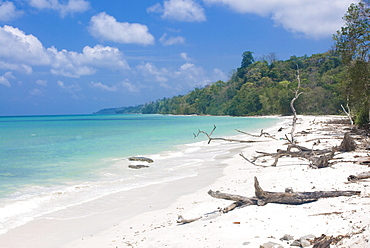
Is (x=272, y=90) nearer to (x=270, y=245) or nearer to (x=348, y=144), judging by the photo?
(x=348, y=144)

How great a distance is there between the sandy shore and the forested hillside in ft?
210

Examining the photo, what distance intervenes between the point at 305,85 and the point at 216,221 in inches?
3864

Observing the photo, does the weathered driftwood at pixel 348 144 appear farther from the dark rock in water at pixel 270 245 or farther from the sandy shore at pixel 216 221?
the dark rock in water at pixel 270 245

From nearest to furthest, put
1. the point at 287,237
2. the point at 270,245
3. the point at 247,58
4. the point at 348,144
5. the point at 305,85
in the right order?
the point at 270,245
the point at 287,237
the point at 348,144
the point at 305,85
the point at 247,58

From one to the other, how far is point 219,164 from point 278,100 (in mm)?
83242

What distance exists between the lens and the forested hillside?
8262cm

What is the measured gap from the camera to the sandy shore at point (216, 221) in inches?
194

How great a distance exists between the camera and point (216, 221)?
19.8ft

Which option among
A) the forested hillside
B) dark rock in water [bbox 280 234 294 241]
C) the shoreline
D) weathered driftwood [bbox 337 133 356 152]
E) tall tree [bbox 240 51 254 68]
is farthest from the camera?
tall tree [bbox 240 51 254 68]

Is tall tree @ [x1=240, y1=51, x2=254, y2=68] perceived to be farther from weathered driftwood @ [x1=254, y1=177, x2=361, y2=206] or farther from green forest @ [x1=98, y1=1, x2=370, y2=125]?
weathered driftwood @ [x1=254, y1=177, x2=361, y2=206]

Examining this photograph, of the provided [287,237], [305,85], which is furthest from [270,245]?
[305,85]

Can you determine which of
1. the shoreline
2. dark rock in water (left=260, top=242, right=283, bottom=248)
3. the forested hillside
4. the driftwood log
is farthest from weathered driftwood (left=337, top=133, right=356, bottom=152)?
the forested hillside

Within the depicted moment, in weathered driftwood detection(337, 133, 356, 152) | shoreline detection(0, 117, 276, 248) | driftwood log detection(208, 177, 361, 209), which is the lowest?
shoreline detection(0, 117, 276, 248)

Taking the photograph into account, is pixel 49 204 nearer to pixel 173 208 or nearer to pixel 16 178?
pixel 173 208
